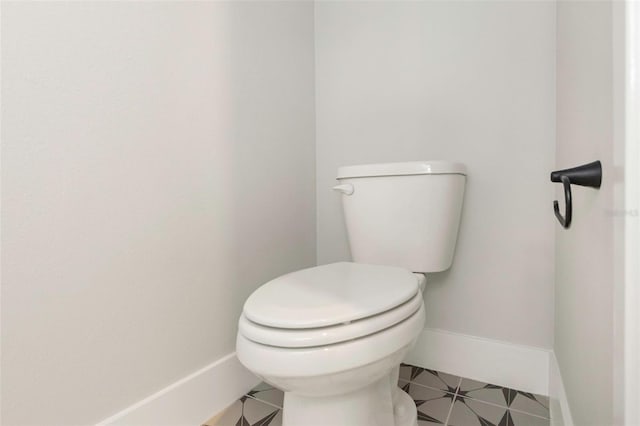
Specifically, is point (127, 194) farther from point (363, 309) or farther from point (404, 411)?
point (404, 411)

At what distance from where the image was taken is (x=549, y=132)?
43.6 inches

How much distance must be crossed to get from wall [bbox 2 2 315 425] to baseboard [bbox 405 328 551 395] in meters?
0.66

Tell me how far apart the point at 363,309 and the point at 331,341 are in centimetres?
9

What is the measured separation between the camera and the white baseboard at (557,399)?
32.3 inches

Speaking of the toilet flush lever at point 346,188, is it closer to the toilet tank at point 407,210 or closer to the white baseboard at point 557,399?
the toilet tank at point 407,210

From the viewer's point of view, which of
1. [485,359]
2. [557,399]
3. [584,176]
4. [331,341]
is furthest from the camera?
[485,359]

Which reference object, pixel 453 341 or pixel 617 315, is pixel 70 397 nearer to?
pixel 617 315

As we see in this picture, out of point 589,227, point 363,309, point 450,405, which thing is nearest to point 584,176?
point 589,227

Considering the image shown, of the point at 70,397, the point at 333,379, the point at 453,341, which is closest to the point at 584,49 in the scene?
the point at 333,379

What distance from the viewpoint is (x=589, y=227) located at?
59 centimetres

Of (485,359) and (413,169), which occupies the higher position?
(413,169)

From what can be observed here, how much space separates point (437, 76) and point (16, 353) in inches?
A: 55.1

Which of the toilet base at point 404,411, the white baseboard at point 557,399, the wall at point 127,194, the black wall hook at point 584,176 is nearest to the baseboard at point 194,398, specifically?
the wall at point 127,194

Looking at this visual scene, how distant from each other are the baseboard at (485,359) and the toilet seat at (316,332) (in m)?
0.68
